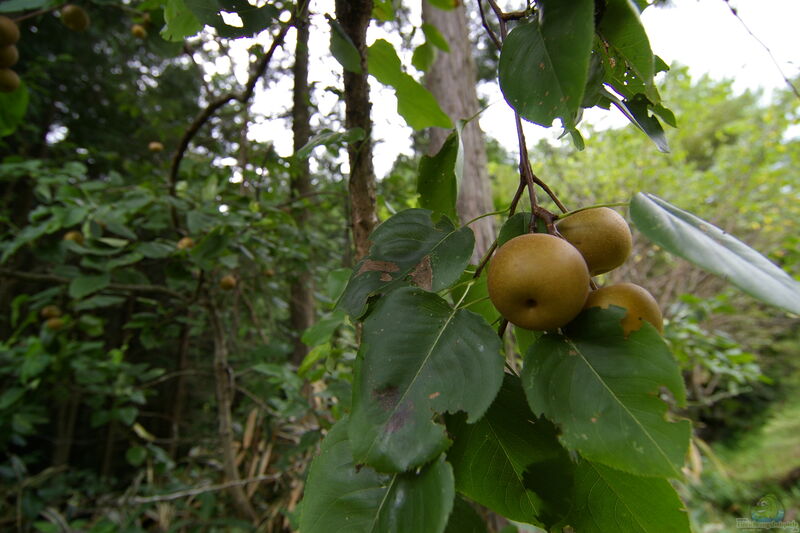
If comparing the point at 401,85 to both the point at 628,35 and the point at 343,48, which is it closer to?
the point at 343,48

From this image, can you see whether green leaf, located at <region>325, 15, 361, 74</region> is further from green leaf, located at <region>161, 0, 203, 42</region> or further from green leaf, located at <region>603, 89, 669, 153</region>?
green leaf, located at <region>603, 89, 669, 153</region>

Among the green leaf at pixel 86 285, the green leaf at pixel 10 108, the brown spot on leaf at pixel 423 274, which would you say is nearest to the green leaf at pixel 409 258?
the brown spot on leaf at pixel 423 274

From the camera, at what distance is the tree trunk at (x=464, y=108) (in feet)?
7.57

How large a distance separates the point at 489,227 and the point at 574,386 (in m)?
1.94

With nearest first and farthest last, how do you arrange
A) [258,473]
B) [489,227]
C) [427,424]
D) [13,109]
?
[427,424] → [13,109] → [489,227] → [258,473]

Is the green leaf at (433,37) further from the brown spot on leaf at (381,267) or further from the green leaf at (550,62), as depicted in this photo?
the brown spot on leaf at (381,267)

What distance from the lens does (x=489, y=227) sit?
7.63 ft

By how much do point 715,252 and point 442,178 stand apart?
40 centimetres

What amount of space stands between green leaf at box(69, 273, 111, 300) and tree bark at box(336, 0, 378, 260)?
1581mm

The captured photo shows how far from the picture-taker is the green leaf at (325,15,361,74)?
0.72 meters

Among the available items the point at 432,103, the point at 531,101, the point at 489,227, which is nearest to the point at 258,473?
the point at 489,227

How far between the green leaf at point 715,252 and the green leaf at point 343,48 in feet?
Answer: 1.72

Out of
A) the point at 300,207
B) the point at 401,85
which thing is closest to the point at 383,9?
the point at 401,85

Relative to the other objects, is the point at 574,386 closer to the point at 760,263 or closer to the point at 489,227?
the point at 760,263
